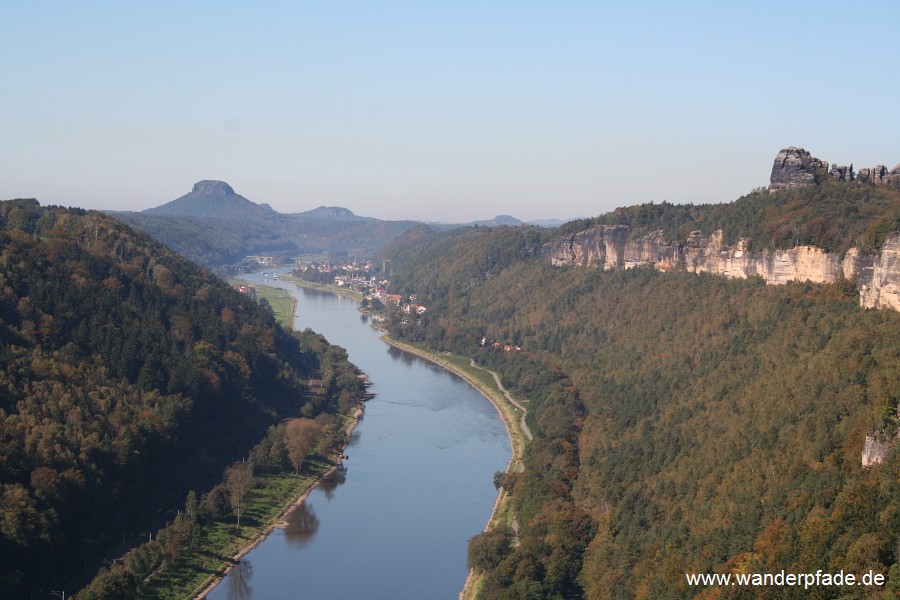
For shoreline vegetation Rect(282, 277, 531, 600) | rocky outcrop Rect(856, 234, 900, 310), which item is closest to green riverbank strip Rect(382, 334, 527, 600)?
shoreline vegetation Rect(282, 277, 531, 600)

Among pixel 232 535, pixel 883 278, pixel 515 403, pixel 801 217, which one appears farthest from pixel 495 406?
pixel 883 278

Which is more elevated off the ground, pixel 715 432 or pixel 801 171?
pixel 801 171

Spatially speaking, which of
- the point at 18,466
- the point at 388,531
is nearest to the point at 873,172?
the point at 388,531

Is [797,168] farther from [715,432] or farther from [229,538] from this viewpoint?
[229,538]

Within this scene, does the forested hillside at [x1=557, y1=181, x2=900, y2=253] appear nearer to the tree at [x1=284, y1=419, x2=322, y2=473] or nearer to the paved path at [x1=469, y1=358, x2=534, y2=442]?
the paved path at [x1=469, y1=358, x2=534, y2=442]

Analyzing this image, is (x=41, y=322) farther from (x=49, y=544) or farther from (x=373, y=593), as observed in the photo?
(x=373, y=593)

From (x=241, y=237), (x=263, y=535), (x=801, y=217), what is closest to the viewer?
(x=263, y=535)
